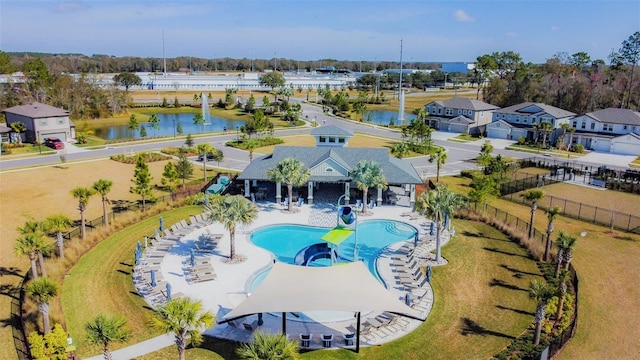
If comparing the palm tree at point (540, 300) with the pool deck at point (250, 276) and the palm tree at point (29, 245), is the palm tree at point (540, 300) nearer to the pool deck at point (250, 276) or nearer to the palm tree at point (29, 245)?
the pool deck at point (250, 276)

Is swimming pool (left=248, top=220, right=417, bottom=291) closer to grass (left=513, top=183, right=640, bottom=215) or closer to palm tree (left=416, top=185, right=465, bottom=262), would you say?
palm tree (left=416, top=185, right=465, bottom=262)

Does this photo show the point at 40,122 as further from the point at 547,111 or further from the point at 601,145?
the point at 601,145

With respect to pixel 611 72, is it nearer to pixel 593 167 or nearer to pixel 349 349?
pixel 593 167

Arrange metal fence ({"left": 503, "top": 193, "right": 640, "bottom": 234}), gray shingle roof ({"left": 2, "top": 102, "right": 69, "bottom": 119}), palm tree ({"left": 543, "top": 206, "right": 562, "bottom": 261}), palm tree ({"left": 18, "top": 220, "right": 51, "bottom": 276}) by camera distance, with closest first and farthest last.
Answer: palm tree ({"left": 18, "top": 220, "right": 51, "bottom": 276}) < palm tree ({"left": 543, "top": 206, "right": 562, "bottom": 261}) < metal fence ({"left": 503, "top": 193, "right": 640, "bottom": 234}) < gray shingle roof ({"left": 2, "top": 102, "right": 69, "bottom": 119})

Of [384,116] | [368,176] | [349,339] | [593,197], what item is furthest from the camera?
[384,116]

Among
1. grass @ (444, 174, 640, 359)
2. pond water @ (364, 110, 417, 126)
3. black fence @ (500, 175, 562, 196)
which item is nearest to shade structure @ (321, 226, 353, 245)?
grass @ (444, 174, 640, 359)

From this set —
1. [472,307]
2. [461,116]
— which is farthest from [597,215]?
[461,116]

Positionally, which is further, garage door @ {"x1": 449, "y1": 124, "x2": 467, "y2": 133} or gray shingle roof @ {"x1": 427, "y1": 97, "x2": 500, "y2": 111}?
gray shingle roof @ {"x1": 427, "y1": 97, "x2": 500, "y2": 111}
